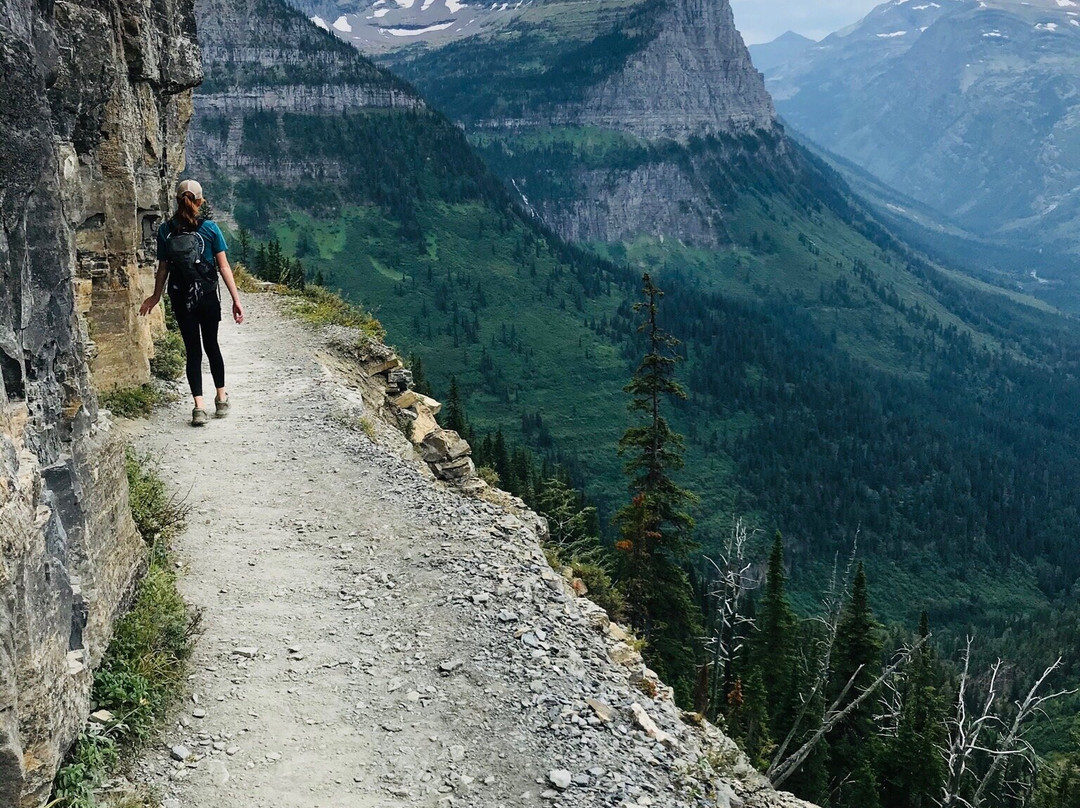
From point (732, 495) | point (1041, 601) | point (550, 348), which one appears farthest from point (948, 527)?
point (550, 348)

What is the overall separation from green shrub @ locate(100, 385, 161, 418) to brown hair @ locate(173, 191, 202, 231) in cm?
443

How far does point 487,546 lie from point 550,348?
16485 cm

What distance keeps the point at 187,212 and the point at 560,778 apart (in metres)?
10.3

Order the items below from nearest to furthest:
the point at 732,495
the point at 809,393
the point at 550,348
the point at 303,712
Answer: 1. the point at 303,712
2. the point at 732,495
3. the point at 550,348
4. the point at 809,393

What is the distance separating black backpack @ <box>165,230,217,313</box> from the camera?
1398 cm

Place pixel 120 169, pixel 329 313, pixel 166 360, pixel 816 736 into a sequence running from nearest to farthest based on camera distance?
pixel 816 736 < pixel 120 169 < pixel 166 360 < pixel 329 313

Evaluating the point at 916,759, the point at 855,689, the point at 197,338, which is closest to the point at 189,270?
the point at 197,338

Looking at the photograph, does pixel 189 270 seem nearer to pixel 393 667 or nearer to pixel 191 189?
pixel 191 189

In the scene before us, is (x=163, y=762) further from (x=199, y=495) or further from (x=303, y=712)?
(x=199, y=495)

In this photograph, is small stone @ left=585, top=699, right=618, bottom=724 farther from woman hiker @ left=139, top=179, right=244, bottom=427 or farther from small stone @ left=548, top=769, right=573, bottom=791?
woman hiker @ left=139, top=179, right=244, bottom=427

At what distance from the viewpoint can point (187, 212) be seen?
45.2ft

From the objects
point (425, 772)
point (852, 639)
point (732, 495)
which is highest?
point (425, 772)

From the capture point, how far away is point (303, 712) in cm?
892

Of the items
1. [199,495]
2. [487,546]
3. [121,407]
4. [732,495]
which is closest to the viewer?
[487,546]
